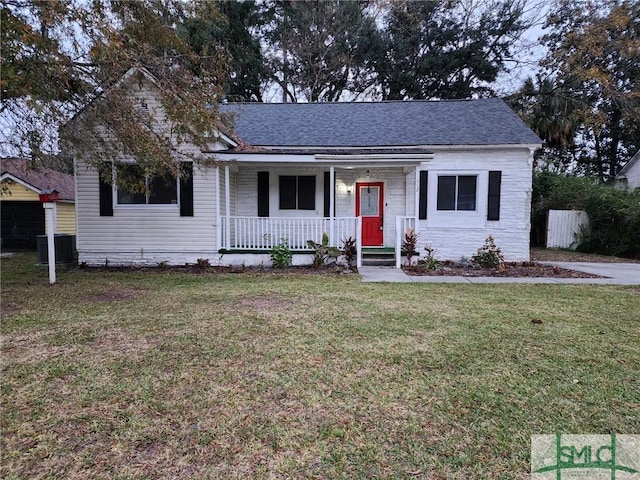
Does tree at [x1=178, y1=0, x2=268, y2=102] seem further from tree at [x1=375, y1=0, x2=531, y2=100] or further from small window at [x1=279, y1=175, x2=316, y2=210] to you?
small window at [x1=279, y1=175, x2=316, y2=210]

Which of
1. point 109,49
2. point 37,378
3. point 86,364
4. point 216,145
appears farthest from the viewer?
point 216,145

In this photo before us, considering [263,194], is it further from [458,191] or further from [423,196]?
[458,191]

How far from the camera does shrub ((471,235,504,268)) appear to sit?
9.64m

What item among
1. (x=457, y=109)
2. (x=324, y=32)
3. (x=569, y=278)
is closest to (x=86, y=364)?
(x=569, y=278)

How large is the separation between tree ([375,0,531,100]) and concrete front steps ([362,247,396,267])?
610 inches

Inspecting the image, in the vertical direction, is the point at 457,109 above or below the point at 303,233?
above

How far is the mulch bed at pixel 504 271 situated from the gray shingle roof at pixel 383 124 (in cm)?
340

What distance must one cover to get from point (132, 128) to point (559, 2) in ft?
78.0

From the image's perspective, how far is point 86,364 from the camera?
341 centimetres

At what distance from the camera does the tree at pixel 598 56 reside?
17.5 metres

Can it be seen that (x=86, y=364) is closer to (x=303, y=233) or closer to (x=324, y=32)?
(x=303, y=233)

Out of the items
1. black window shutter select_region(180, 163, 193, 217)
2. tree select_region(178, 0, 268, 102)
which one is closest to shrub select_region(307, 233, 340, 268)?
black window shutter select_region(180, 163, 193, 217)

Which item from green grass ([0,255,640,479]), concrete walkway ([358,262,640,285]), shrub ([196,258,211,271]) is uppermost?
shrub ([196,258,211,271])

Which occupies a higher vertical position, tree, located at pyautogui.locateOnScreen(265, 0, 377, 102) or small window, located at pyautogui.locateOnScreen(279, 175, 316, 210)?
tree, located at pyautogui.locateOnScreen(265, 0, 377, 102)
